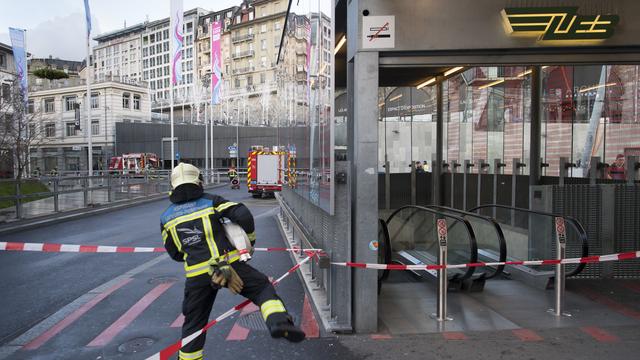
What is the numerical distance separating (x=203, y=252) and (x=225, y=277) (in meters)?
0.29

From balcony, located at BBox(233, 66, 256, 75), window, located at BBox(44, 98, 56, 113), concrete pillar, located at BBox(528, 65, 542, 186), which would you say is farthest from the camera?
balcony, located at BBox(233, 66, 256, 75)

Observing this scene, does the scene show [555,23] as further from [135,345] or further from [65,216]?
[65,216]

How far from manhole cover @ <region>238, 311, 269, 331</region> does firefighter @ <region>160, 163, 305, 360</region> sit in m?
1.59

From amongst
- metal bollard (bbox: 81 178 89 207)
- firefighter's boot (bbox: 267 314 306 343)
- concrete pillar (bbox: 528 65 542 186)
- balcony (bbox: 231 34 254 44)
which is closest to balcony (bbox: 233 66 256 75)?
balcony (bbox: 231 34 254 44)

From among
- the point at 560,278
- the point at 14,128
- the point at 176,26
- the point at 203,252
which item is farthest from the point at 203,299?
the point at 176,26

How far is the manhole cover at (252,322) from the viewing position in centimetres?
529

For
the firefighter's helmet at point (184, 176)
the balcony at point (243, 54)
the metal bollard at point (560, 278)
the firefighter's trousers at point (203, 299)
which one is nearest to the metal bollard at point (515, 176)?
the metal bollard at point (560, 278)

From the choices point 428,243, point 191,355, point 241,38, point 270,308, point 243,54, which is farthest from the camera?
point 243,54

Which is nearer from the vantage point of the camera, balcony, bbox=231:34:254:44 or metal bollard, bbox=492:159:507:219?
metal bollard, bbox=492:159:507:219

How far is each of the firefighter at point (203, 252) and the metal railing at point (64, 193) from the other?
36.7 feet

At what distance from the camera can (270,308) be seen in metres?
3.52

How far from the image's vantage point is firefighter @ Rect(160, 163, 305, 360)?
365 cm

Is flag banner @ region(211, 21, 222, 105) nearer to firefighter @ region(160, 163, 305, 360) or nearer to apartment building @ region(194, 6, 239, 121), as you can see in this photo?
firefighter @ region(160, 163, 305, 360)

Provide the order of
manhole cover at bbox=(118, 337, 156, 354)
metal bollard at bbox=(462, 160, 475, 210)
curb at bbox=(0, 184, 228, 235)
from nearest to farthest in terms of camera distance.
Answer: manhole cover at bbox=(118, 337, 156, 354) → curb at bbox=(0, 184, 228, 235) → metal bollard at bbox=(462, 160, 475, 210)
